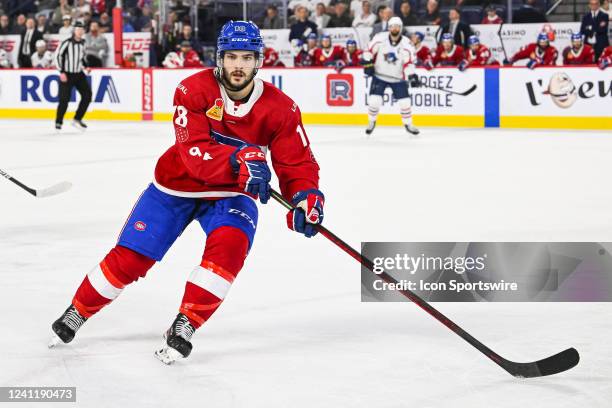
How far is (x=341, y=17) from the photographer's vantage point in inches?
543

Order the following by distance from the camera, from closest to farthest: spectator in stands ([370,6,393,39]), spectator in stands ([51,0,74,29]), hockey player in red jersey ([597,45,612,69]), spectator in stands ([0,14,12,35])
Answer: hockey player in red jersey ([597,45,612,69]) → spectator in stands ([370,6,393,39]) → spectator in stands ([0,14,12,35]) → spectator in stands ([51,0,74,29])

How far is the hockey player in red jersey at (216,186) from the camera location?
2869 mm

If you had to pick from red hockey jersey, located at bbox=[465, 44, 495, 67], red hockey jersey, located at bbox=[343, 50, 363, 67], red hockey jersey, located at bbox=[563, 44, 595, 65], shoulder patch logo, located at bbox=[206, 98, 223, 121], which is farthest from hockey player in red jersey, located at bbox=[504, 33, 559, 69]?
shoulder patch logo, located at bbox=[206, 98, 223, 121]

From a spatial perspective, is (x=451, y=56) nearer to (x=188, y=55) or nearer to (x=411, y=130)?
(x=411, y=130)

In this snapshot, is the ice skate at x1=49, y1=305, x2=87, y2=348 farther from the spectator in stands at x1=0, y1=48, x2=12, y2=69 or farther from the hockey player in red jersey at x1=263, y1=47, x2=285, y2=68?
the spectator in stands at x1=0, y1=48, x2=12, y2=69

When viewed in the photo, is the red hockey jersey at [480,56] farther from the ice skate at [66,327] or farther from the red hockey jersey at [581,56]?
the ice skate at [66,327]

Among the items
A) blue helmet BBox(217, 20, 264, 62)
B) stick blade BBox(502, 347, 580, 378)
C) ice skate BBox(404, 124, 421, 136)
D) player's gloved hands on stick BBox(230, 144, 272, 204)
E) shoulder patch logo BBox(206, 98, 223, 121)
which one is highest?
blue helmet BBox(217, 20, 264, 62)

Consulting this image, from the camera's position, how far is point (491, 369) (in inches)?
112

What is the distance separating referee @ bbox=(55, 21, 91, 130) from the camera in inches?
460

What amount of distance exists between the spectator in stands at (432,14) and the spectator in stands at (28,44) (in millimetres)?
5652

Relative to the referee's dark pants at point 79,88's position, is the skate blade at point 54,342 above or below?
below

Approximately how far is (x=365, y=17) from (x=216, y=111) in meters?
10.7
